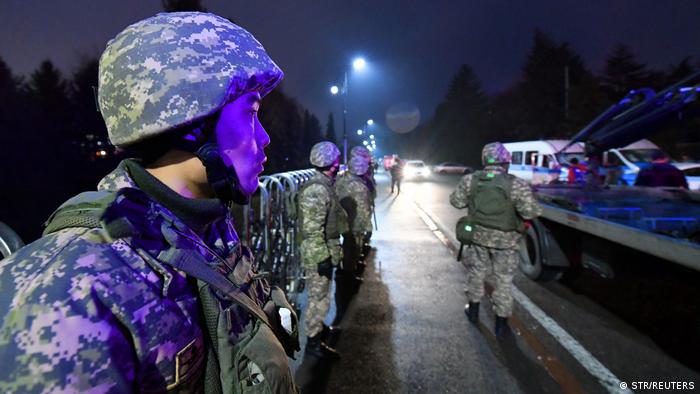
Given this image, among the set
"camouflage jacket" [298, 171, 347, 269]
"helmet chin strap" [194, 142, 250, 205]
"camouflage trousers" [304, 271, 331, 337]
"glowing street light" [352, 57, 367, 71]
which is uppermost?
"glowing street light" [352, 57, 367, 71]

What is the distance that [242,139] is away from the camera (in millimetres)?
1129

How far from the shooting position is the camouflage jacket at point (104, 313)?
0.67 m

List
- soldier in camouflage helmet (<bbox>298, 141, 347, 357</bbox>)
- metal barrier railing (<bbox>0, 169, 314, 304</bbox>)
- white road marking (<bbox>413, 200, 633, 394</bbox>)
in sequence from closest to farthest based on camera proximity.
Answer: white road marking (<bbox>413, 200, 633, 394</bbox>) < soldier in camouflage helmet (<bbox>298, 141, 347, 357</bbox>) < metal barrier railing (<bbox>0, 169, 314, 304</bbox>)

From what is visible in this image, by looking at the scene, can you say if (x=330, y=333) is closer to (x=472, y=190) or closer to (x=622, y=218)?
(x=472, y=190)

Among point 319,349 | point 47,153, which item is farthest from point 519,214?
point 47,153

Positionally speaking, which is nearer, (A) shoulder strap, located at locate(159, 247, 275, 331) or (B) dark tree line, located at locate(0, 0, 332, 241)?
(A) shoulder strap, located at locate(159, 247, 275, 331)

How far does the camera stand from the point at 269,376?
3.13 feet

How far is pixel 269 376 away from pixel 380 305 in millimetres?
3942

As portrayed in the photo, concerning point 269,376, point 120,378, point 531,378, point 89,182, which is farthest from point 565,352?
point 89,182

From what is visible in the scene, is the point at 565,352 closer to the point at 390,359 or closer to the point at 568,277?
the point at 390,359

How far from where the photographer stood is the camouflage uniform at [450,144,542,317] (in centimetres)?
387

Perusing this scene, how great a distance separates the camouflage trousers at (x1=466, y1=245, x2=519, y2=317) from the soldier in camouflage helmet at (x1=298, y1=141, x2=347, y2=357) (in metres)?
1.55

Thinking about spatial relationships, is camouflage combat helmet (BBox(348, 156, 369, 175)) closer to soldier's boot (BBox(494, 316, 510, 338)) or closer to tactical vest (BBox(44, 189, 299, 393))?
soldier's boot (BBox(494, 316, 510, 338))

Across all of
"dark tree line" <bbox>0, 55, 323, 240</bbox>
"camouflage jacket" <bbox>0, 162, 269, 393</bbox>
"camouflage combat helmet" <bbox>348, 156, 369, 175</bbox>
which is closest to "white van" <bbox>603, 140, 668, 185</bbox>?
"camouflage combat helmet" <bbox>348, 156, 369, 175</bbox>
